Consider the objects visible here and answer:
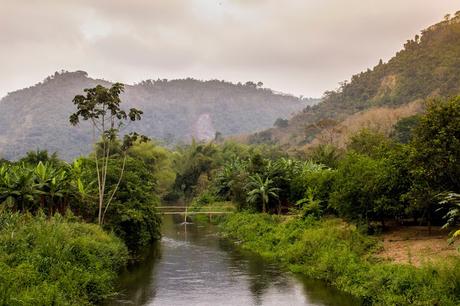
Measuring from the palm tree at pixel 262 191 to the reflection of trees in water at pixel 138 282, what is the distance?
1215cm

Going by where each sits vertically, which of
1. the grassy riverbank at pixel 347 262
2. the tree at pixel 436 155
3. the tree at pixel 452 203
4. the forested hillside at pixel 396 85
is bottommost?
the grassy riverbank at pixel 347 262

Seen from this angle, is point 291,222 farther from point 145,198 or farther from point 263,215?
point 145,198

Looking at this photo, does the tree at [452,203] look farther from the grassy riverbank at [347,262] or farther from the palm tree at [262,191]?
the palm tree at [262,191]

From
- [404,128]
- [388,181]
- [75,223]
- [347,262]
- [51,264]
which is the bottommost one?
[347,262]

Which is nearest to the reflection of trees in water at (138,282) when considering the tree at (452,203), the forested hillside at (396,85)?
the tree at (452,203)

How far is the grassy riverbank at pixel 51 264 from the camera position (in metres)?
16.3

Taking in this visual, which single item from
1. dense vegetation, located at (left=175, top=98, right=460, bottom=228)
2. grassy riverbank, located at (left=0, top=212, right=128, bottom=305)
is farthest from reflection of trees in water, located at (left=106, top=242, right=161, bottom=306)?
dense vegetation, located at (left=175, top=98, right=460, bottom=228)

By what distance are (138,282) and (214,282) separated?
3.45m

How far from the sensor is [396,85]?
348 feet

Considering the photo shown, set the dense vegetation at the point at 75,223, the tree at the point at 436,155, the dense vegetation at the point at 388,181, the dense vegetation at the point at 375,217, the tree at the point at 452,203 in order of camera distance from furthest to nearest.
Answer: the dense vegetation at the point at 388,181 → the tree at the point at 436,155 → the dense vegetation at the point at 375,217 → the dense vegetation at the point at 75,223 → the tree at the point at 452,203

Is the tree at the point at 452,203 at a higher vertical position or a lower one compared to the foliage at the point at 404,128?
lower

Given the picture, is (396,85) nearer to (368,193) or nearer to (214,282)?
(368,193)

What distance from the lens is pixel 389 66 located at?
397 feet

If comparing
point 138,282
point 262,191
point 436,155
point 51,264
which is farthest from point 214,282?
point 262,191
